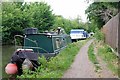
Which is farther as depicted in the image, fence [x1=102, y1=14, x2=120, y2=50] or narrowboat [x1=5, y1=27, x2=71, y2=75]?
fence [x1=102, y1=14, x2=120, y2=50]

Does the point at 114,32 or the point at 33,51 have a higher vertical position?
the point at 114,32

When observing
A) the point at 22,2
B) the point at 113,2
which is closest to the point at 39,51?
the point at 113,2

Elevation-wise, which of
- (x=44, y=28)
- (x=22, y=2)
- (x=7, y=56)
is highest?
(x=22, y=2)

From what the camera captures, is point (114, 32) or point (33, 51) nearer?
point (33, 51)

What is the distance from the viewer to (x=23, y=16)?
87.5 feet

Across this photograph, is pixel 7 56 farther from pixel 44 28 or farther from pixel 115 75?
pixel 115 75

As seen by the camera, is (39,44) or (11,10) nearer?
(39,44)

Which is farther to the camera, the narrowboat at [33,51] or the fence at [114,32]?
the fence at [114,32]

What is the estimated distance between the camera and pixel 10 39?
84.0 ft

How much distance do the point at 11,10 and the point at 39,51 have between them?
11.6 m

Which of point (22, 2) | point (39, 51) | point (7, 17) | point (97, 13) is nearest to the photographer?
point (39, 51)

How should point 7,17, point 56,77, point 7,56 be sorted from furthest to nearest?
point 7,17 → point 7,56 → point 56,77

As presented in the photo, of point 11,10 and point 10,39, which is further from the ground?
point 11,10

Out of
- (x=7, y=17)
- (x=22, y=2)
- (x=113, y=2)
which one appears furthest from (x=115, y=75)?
(x=22, y=2)
